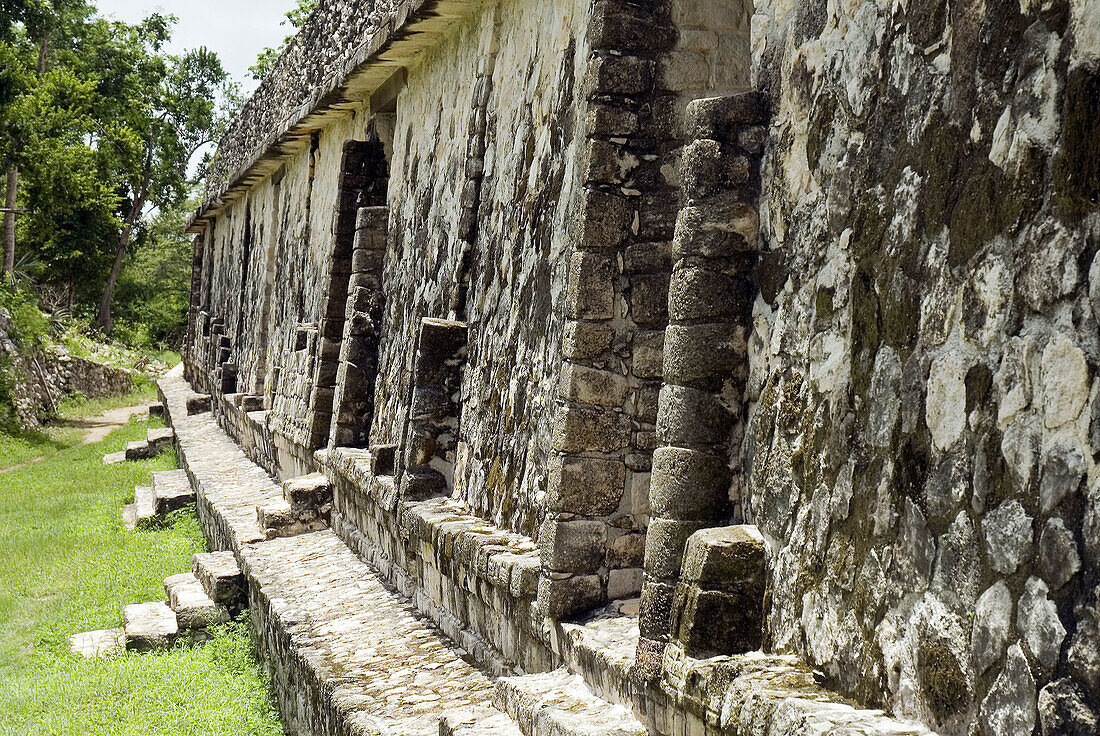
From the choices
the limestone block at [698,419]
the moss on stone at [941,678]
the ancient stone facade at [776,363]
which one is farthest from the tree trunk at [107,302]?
the moss on stone at [941,678]

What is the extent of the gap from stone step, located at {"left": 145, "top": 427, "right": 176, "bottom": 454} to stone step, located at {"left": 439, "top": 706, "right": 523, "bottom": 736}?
1342cm

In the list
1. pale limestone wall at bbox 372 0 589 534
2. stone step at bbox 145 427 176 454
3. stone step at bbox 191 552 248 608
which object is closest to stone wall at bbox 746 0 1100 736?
pale limestone wall at bbox 372 0 589 534

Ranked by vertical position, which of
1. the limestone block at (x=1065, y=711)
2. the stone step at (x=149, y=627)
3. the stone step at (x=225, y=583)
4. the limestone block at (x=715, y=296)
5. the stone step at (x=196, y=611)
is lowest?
the stone step at (x=149, y=627)

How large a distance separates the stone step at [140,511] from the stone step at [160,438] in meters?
3.34

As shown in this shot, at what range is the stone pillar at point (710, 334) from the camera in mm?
3027

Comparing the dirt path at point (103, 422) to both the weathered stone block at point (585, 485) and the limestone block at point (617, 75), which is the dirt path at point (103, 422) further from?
the limestone block at point (617, 75)

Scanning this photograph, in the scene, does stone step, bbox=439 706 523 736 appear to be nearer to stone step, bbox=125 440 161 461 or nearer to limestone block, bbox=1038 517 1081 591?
limestone block, bbox=1038 517 1081 591

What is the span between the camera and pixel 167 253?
43094mm

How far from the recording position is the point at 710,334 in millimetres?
3045

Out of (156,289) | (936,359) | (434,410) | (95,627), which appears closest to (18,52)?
(95,627)

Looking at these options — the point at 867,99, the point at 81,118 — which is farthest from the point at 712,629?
the point at 81,118

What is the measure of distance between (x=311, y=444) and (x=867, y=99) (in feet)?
21.3

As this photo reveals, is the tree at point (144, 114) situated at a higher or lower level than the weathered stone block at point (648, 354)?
higher

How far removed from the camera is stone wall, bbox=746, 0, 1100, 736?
1779 mm
